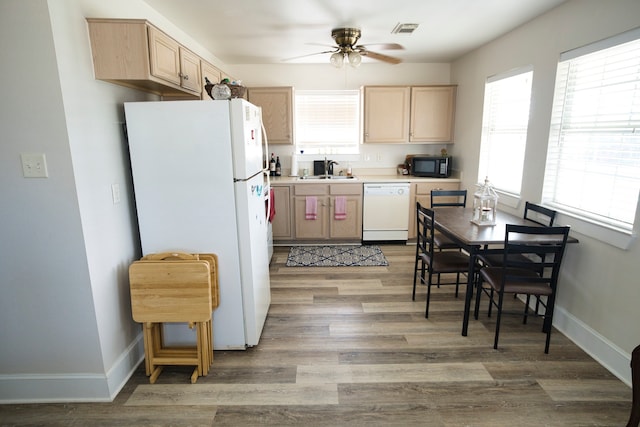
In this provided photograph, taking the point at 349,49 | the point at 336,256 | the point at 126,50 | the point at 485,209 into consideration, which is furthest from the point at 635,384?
the point at 336,256

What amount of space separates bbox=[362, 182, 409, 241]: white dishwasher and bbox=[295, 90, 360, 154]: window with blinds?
896 mm

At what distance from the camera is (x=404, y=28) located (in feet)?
10.8

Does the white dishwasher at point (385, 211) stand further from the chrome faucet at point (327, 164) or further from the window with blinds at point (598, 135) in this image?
the window with blinds at point (598, 135)

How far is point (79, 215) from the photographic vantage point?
1864 mm

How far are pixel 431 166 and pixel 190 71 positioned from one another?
11.1 ft

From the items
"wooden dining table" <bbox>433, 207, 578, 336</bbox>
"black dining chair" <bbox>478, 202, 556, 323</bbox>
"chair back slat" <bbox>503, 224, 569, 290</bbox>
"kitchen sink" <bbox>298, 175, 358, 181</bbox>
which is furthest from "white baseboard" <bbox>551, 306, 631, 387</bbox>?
"kitchen sink" <bbox>298, 175, 358, 181</bbox>

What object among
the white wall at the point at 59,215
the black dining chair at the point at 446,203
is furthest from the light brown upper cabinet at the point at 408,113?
the white wall at the point at 59,215

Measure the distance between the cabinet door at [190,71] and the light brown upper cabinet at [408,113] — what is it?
2556 millimetres

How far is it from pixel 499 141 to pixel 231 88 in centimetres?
291

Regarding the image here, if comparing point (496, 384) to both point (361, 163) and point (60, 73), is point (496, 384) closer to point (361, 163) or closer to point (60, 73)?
point (60, 73)

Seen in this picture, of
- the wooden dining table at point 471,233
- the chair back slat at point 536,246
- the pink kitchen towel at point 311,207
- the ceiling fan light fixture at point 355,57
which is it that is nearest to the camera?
the chair back slat at point 536,246

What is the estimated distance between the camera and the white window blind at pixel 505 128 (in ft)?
10.7

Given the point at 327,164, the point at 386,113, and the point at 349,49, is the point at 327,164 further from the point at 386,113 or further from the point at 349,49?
the point at 349,49

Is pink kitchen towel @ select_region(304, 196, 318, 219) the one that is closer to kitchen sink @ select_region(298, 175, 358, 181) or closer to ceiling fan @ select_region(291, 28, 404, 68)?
kitchen sink @ select_region(298, 175, 358, 181)
